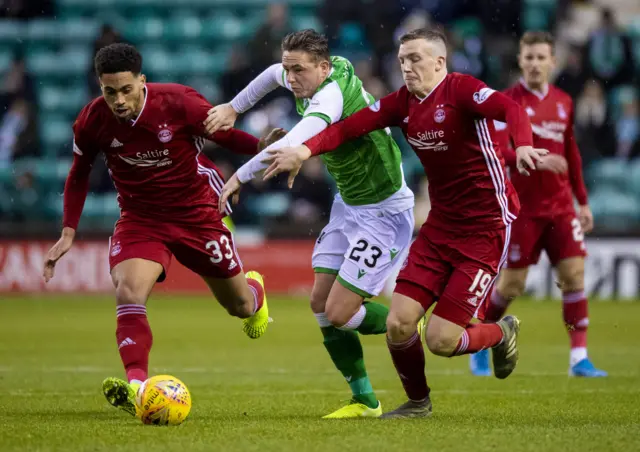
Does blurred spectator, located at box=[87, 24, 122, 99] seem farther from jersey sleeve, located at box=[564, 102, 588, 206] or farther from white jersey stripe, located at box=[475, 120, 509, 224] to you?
white jersey stripe, located at box=[475, 120, 509, 224]

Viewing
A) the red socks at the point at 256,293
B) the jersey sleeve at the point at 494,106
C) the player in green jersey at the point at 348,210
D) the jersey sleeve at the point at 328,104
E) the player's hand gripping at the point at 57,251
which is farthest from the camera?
the red socks at the point at 256,293

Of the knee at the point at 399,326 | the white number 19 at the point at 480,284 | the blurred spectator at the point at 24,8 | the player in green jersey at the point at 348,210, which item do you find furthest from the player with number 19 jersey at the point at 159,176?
the blurred spectator at the point at 24,8

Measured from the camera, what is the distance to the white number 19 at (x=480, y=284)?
6535 millimetres

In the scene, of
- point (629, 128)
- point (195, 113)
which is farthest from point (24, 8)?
point (195, 113)

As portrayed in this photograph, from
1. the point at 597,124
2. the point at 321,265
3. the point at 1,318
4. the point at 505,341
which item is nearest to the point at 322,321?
the point at 321,265

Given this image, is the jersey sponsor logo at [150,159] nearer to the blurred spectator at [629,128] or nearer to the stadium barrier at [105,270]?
the stadium barrier at [105,270]

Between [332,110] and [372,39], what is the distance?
11375 millimetres

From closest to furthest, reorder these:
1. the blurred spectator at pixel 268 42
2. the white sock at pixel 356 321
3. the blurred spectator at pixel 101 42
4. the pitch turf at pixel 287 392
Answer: the pitch turf at pixel 287 392, the white sock at pixel 356 321, the blurred spectator at pixel 101 42, the blurred spectator at pixel 268 42

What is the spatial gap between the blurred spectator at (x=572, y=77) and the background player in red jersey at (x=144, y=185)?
10.3 meters

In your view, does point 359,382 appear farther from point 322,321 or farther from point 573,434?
point 573,434

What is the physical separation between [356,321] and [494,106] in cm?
163

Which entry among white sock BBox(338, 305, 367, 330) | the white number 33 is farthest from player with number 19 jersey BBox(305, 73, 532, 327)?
the white number 33

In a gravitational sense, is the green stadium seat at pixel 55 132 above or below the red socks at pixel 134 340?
above

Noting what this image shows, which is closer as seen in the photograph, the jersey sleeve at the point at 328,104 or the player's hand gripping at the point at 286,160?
the player's hand gripping at the point at 286,160
